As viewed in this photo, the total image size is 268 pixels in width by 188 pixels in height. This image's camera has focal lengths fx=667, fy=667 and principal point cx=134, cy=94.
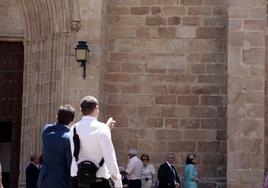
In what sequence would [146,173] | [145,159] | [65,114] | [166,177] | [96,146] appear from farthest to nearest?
[145,159] < [146,173] < [166,177] < [65,114] < [96,146]

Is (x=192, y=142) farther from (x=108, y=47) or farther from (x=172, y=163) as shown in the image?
(x=108, y=47)

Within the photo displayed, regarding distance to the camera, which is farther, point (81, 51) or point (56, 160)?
point (81, 51)

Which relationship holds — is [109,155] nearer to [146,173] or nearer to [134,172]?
[134,172]

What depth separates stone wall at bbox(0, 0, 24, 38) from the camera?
48.5 feet

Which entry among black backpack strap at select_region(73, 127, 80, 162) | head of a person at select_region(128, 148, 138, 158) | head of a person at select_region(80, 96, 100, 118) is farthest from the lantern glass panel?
black backpack strap at select_region(73, 127, 80, 162)

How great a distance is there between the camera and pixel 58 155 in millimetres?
6254

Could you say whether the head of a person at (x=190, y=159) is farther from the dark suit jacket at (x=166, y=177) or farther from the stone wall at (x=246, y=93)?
the stone wall at (x=246, y=93)

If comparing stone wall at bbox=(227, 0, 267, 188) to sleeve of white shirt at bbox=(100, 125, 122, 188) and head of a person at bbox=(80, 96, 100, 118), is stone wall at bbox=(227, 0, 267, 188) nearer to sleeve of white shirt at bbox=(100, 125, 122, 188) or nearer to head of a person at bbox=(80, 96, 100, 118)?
head of a person at bbox=(80, 96, 100, 118)

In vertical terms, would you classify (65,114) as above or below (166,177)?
above

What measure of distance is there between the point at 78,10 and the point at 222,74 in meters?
3.17

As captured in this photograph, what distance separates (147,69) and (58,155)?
7.49 meters

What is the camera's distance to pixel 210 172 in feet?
43.7

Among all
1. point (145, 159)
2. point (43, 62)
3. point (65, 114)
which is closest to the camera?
point (65, 114)

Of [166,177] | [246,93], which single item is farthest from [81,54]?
[246,93]
